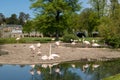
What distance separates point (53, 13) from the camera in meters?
72.2

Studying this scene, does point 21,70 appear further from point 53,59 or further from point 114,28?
point 114,28

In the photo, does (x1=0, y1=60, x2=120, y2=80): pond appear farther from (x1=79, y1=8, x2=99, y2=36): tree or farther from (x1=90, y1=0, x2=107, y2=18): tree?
(x1=79, y1=8, x2=99, y2=36): tree

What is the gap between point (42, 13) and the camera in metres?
73.2

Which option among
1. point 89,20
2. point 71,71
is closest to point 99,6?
point 89,20

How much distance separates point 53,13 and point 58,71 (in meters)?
45.4

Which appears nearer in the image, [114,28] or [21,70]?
[21,70]

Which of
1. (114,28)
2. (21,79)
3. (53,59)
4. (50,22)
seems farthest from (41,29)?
(21,79)

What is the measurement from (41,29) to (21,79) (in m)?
50.0

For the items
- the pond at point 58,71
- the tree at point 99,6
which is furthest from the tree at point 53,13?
the pond at point 58,71

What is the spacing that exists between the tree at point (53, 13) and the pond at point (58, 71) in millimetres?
38436

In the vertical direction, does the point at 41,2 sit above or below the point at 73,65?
above

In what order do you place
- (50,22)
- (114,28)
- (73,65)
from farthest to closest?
(50,22)
(114,28)
(73,65)

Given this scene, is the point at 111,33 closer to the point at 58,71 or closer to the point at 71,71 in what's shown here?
the point at 71,71

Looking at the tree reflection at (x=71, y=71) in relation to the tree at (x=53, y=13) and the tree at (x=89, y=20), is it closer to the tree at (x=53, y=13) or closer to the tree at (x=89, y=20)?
the tree at (x=53, y=13)
